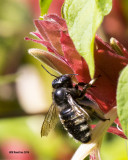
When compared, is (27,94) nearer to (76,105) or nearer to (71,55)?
(76,105)

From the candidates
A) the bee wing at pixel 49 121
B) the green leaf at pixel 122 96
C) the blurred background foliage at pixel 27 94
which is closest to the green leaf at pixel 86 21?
the green leaf at pixel 122 96

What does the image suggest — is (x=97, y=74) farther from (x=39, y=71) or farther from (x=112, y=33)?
(x=39, y=71)

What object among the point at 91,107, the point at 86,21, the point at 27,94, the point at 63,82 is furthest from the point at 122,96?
the point at 27,94

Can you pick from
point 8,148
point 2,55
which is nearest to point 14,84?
point 2,55

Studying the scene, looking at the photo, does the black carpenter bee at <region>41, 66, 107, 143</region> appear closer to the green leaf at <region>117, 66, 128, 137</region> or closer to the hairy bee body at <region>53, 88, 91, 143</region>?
the hairy bee body at <region>53, 88, 91, 143</region>

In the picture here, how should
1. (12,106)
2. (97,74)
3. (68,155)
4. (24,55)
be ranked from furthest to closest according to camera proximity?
1. (24,55)
2. (12,106)
3. (68,155)
4. (97,74)
